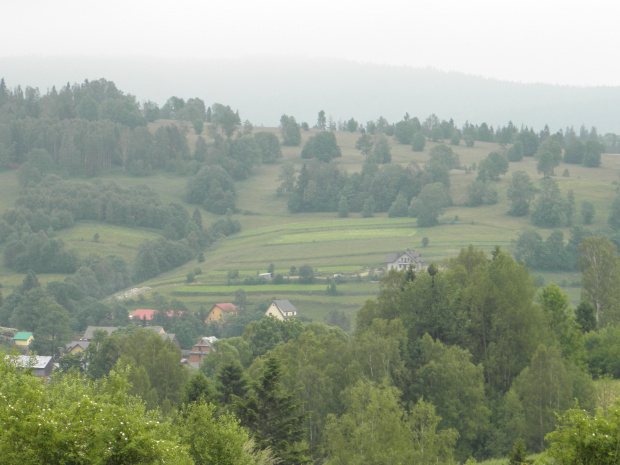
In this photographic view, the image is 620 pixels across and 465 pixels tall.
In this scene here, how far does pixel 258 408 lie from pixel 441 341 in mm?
21726

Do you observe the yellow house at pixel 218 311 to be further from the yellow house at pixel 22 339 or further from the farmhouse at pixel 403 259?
the farmhouse at pixel 403 259

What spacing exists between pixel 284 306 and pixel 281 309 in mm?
1289

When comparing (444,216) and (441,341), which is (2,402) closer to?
(441,341)

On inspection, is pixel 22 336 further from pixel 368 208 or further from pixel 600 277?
pixel 368 208

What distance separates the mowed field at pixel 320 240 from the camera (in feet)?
385

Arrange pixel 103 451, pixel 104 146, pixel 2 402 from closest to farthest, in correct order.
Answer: pixel 103 451
pixel 2 402
pixel 104 146

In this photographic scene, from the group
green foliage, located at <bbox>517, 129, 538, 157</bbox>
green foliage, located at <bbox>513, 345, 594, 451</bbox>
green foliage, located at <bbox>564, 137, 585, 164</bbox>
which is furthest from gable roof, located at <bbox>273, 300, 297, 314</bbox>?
green foliage, located at <bbox>517, 129, 538, 157</bbox>

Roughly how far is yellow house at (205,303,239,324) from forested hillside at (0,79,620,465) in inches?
61.7

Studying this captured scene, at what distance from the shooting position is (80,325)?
370 feet

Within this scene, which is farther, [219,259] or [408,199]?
[408,199]

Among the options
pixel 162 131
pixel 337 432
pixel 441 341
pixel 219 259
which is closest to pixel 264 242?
pixel 219 259

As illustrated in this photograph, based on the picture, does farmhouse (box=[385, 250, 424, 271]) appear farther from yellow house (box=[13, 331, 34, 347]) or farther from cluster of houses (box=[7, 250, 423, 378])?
yellow house (box=[13, 331, 34, 347])

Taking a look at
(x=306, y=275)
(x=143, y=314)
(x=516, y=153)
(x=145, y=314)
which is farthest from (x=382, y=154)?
(x=143, y=314)

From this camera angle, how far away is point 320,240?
14088cm
